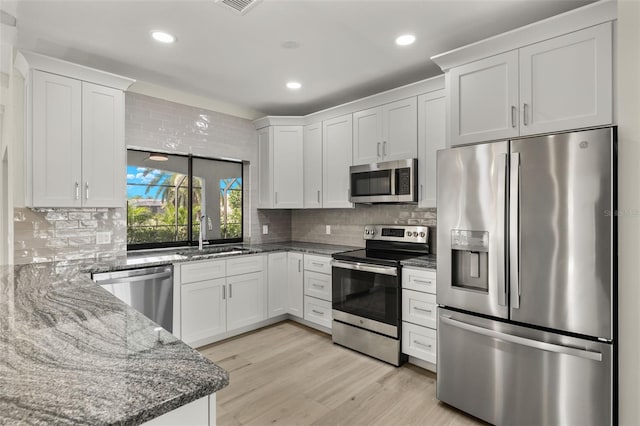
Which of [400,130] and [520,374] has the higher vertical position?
[400,130]

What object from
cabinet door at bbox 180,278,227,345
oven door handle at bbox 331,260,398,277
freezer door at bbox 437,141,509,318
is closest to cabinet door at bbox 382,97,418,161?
freezer door at bbox 437,141,509,318

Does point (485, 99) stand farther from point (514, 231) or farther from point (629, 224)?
point (629, 224)

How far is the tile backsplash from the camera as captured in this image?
11.5 ft

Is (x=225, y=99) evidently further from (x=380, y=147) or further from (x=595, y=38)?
(x=595, y=38)

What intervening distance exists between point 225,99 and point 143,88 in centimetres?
86

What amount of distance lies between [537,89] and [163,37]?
255 cm

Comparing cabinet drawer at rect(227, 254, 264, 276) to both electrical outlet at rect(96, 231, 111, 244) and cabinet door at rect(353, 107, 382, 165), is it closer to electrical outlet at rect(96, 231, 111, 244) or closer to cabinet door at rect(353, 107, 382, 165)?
electrical outlet at rect(96, 231, 111, 244)

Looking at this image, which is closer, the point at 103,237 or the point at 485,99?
the point at 485,99

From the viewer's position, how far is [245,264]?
3646mm

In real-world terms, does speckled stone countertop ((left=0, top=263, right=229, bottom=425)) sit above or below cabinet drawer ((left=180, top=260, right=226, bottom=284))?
above

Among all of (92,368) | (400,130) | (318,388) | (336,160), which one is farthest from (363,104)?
(92,368)

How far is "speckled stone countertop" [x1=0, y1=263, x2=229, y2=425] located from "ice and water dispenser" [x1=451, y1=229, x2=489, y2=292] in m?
1.78

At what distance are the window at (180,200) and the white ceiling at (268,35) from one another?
2.79ft

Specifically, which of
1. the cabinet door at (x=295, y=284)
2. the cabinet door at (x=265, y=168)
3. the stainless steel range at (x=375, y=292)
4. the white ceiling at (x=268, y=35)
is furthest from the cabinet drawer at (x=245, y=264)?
the white ceiling at (x=268, y=35)
